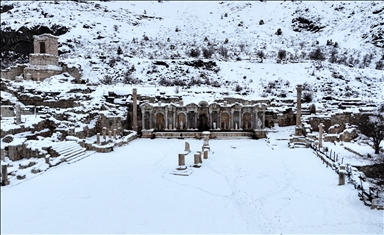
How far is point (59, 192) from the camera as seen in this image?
40.8ft

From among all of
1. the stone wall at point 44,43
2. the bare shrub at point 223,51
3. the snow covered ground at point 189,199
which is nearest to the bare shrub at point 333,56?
the bare shrub at point 223,51

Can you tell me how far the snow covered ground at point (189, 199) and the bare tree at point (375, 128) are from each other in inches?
251

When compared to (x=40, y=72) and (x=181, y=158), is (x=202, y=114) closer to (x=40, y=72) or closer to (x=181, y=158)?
(x=181, y=158)

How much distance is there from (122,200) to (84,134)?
14.4 meters

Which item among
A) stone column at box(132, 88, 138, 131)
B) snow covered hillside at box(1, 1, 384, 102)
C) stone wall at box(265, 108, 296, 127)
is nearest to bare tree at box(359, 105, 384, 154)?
stone wall at box(265, 108, 296, 127)

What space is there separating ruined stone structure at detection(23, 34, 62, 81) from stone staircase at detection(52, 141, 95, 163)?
20313 millimetres

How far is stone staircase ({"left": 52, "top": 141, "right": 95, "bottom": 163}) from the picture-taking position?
18500 millimetres

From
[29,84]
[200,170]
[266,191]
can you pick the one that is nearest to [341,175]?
[266,191]

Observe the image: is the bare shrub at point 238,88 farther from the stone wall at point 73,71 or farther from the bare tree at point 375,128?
the stone wall at point 73,71

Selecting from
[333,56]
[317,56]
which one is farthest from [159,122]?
[333,56]

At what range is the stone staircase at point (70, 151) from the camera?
18500mm

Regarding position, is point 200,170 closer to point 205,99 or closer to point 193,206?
point 193,206

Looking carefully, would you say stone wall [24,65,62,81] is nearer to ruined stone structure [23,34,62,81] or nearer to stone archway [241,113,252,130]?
ruined stone structure [23,34,62,81]

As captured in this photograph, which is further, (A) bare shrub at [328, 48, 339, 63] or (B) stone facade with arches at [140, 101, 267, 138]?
(A) bare shrub at [328, 48, 339, 63]
